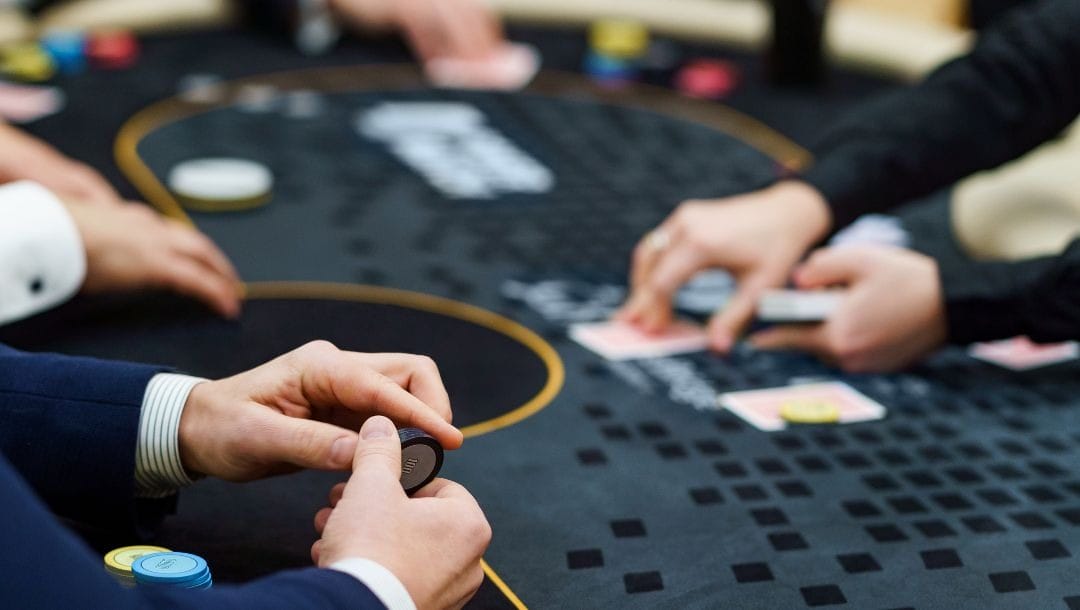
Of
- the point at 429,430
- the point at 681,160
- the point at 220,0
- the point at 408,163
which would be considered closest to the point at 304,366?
the point at 429,430

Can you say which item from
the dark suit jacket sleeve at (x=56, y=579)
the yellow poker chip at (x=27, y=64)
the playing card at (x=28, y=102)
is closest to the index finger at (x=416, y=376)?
the dark suit jacket sleeve at (x=56, y=579)

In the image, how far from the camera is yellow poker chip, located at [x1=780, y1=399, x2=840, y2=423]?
132 cm

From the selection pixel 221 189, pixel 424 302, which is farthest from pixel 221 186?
pixel 424 302

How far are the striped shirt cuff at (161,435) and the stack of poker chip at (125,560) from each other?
59 mm

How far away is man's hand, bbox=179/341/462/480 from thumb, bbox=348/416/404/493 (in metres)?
0.02

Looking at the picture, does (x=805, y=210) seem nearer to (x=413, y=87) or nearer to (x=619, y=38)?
(x=413, y=87)

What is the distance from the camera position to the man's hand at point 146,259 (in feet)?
4.92

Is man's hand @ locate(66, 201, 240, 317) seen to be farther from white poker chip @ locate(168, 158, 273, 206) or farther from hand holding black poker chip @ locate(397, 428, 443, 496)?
hand holding black poker chip @ locate(397, 428, 443, 496)

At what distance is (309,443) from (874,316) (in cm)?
74

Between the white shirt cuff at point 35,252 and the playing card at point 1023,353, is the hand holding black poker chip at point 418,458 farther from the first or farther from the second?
the playing card at point 1023,353

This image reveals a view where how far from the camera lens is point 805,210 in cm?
165

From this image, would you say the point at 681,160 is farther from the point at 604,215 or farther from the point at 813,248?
the point at 813,248

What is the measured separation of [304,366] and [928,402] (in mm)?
731

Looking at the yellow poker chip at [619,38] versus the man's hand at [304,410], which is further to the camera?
the yellow poker chip at [619,38]
